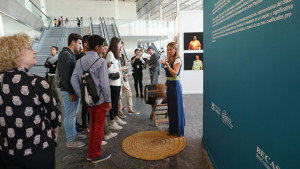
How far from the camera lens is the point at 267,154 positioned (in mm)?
1451

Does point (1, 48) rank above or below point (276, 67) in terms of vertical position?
above

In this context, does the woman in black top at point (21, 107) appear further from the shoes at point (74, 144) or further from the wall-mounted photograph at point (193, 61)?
the wall-mounted photograph at point (193, 61)

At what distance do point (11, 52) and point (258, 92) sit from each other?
183 cm

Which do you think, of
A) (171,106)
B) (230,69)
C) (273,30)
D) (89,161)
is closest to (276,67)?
(273,30)

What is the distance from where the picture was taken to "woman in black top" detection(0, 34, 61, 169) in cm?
142

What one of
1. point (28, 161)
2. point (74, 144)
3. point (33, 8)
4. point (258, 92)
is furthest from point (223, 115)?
point (33, 8)

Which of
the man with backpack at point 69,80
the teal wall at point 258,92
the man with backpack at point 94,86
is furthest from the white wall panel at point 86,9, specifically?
the teal wall at point 258,92

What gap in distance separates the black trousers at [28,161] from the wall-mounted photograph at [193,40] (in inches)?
250

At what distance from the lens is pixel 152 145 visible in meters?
3.44

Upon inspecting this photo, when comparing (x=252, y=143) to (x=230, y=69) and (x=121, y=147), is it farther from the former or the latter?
(x=121, y=147)

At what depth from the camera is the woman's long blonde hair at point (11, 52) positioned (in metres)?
1.41

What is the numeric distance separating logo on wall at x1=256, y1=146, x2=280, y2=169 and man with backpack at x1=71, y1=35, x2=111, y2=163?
1.88 meters

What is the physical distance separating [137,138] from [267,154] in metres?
2.60

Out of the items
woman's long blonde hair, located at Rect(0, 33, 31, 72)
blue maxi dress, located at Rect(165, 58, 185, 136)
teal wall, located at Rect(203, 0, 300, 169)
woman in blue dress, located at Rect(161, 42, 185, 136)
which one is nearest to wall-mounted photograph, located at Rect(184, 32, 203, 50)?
woman in blue dress, located at Rect(161, 42, 185, 136)
